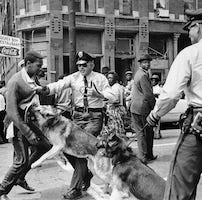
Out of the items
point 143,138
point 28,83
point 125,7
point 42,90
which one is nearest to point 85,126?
point 42,90

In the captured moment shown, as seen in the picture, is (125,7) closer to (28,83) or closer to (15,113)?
(28,83)

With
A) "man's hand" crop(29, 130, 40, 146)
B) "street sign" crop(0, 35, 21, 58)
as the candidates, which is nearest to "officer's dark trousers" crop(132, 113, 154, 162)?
"man's hand" crop(29, 130, 40, 146)

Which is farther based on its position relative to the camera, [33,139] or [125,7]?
[125,7]

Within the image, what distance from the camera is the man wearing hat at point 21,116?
4.71m

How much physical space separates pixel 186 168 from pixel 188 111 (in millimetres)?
471

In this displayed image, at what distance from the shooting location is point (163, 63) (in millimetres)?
22844

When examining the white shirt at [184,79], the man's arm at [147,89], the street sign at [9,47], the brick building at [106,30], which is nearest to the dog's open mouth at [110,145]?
the white shirt at [184,79]

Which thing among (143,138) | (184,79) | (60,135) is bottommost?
(143,138)

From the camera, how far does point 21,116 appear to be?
15.9ft

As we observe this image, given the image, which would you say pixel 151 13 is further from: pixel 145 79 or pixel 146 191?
pixel 146 191

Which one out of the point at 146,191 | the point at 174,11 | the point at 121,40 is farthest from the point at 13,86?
the point at 174,11

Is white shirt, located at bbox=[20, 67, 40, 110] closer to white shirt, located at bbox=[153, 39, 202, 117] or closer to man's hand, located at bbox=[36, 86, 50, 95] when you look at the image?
man's hand, located at bbox=[36, 86, 50, 95]

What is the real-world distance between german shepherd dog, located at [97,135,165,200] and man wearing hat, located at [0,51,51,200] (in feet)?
3.40

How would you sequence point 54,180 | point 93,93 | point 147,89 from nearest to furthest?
1. point 93,93
2. point 54,180
3. point 147,89
